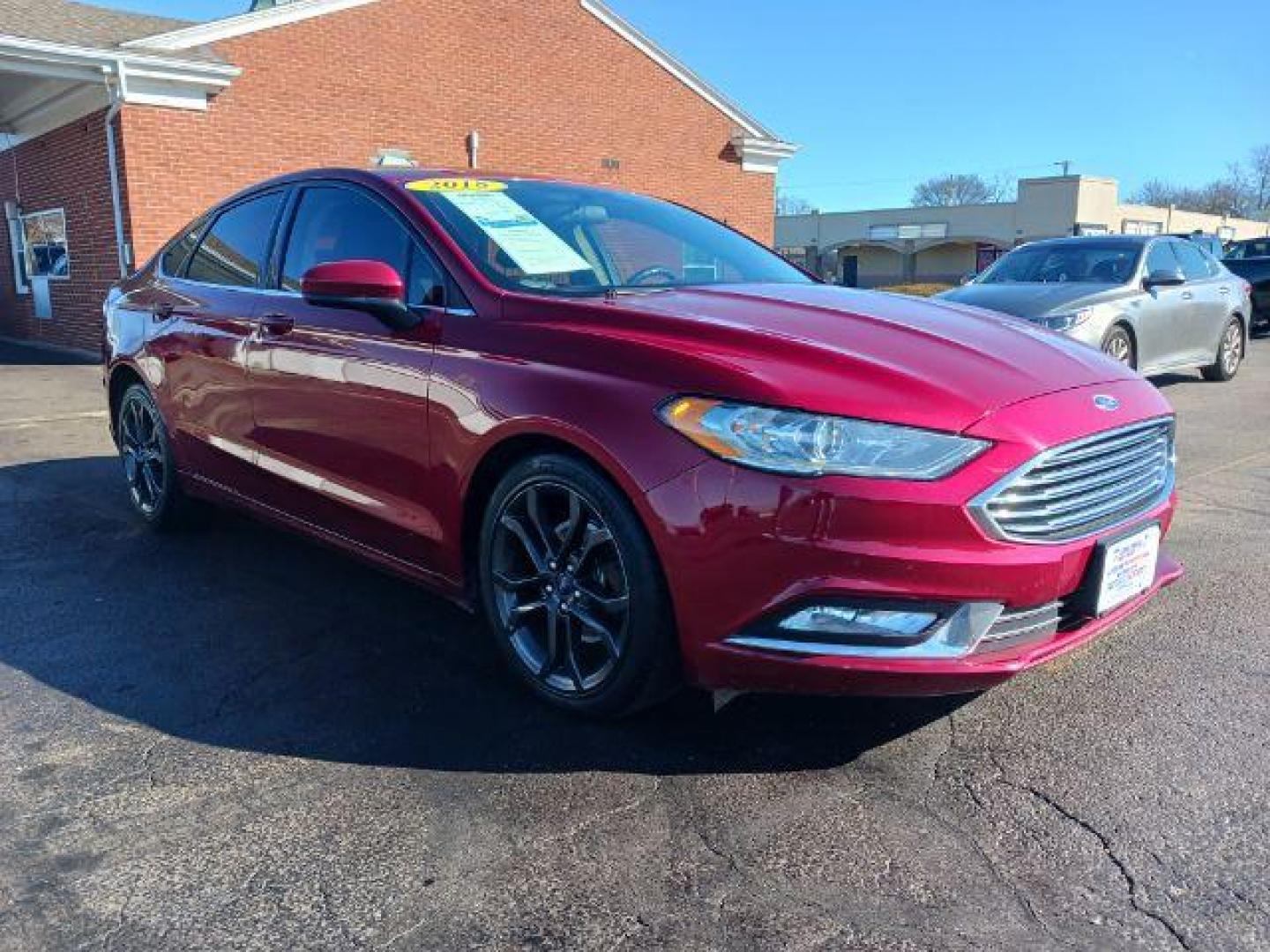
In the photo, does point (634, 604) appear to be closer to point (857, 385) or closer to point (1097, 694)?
point (857, 385)

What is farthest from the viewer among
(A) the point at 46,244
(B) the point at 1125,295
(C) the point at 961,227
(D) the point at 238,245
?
(C) the point at 961,227

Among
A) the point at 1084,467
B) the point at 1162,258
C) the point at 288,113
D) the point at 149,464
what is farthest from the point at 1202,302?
the point at 288,113

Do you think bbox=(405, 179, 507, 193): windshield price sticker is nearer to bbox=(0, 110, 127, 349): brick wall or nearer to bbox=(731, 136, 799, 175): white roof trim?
bbox=(0, 110, 127, 349): brick wall

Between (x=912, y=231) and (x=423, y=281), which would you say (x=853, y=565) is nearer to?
(x=423, y=281)

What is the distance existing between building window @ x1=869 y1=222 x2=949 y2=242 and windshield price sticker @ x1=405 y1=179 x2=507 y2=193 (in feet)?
199

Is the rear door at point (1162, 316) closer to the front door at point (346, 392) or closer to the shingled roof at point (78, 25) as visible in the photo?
the front door at point (346, 392)

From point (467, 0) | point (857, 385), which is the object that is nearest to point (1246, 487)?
point (857, 385)

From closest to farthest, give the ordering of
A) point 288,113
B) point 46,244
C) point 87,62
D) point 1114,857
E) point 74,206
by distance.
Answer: point 1114,857 → point 87,62 → point 288,113 → point 74,206 → point 46,244

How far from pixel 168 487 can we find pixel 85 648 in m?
1.45

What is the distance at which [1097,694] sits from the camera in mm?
3205

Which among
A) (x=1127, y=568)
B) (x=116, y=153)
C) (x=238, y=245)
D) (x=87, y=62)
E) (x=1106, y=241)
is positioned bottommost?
(x=1127, y=568)

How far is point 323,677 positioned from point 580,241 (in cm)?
178

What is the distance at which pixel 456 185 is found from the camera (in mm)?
3797

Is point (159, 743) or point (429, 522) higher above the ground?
point (429, 522)
